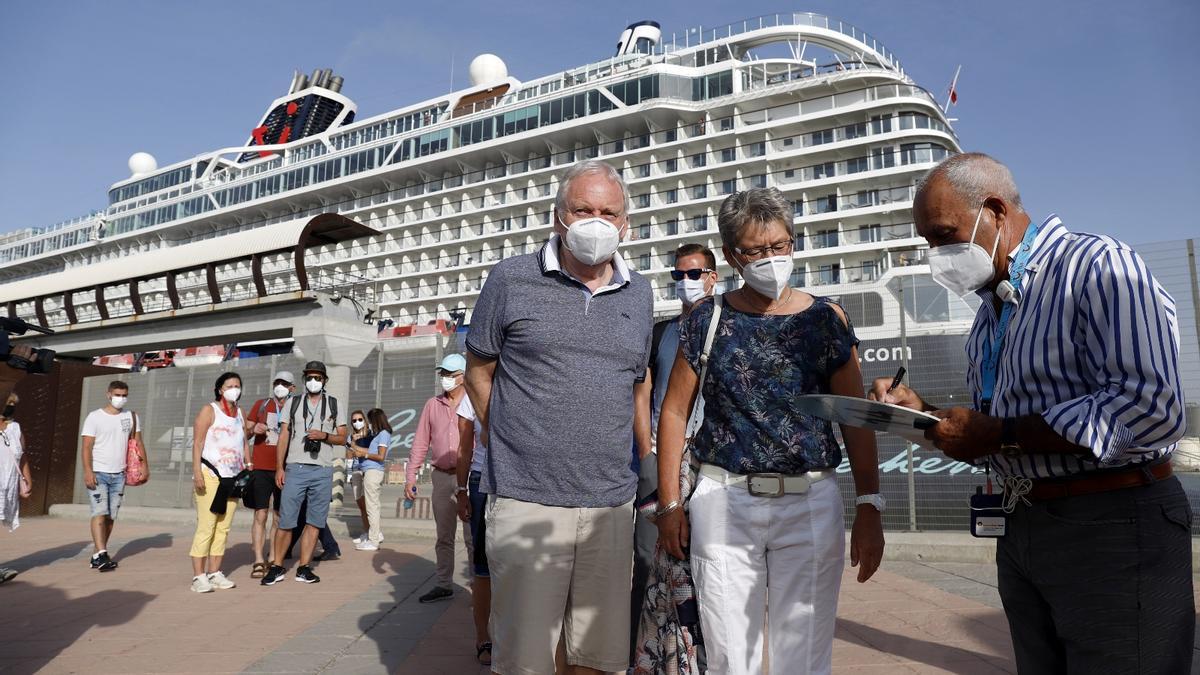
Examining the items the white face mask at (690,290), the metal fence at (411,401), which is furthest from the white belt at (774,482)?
the metal fence at (411,401)

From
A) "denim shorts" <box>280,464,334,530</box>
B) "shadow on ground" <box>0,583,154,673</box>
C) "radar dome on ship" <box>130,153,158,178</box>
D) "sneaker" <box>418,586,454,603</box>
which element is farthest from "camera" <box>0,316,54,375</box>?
"radar dome on ship" <box>130,153,158,178</box>

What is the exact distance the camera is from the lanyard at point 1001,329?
1.72m

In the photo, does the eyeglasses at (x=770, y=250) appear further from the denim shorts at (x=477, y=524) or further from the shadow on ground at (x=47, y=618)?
the shadow on ground at (x=47, y=618)

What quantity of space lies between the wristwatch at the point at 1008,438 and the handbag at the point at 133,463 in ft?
23.0

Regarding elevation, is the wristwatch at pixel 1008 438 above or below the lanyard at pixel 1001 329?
below

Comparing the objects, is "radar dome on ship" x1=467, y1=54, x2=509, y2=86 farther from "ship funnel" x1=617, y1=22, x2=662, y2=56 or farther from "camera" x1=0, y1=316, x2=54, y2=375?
"camera" x1=0, y1=316, x2=54, y2=375

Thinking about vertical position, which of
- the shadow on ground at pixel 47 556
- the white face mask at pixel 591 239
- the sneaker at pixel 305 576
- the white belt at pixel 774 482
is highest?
the white face mask at pixel 591 239

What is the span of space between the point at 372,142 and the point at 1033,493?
157 feet

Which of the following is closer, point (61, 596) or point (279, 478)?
point (61, 596)

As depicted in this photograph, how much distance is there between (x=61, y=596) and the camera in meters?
5.19

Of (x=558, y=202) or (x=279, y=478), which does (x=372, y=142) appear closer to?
(x=279, y=478)

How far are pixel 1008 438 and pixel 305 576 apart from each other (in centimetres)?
533

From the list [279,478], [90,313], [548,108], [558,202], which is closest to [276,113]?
[90,313]

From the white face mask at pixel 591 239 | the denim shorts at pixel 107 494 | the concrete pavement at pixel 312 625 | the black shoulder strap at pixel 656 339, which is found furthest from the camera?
the denim shorts at pixel 107 494
